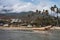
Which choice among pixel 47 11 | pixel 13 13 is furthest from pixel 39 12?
pixel 13 13

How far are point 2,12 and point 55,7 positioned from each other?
65463 mm

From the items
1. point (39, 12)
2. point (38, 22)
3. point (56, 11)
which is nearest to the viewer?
point (38, 22)

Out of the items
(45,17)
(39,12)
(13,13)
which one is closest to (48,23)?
(45,17)

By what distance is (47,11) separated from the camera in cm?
10619

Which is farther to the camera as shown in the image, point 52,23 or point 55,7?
point 55,7

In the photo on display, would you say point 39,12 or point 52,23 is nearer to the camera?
point 52,23

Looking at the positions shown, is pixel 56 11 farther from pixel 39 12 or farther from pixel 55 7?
pixel 39 12

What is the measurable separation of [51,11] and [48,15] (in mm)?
4675

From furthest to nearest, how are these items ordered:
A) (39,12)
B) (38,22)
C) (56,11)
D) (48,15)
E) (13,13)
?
(13,13), (39,12), (48,15), (56,11), (38,22)

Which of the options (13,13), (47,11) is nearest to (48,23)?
(47,11)

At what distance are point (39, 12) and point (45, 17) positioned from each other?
54.1 feet

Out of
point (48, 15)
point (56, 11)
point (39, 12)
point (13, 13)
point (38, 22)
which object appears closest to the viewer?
point (38, 22)

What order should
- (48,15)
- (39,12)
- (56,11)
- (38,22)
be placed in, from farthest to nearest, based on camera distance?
1. (39,12)
2. (48,15)
3. (56,11)
4. (38,22)

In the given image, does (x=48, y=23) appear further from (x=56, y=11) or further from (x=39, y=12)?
(x=39, y=12)
